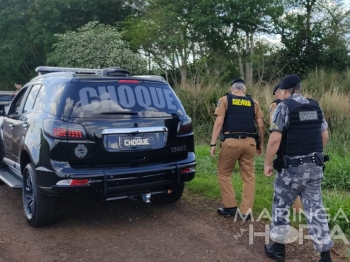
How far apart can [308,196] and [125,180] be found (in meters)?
1.87

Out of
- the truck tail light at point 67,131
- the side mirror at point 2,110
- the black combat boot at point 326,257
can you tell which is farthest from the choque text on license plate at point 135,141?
the side mirror at point 2,110

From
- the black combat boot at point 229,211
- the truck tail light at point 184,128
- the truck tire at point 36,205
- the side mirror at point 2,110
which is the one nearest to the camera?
the truck tire at point 36,205

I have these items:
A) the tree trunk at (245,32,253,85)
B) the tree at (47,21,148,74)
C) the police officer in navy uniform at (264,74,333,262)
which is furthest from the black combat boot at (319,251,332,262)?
the tree trunk at (245,32,253,85)

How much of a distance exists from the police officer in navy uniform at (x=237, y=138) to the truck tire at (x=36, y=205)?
2.04 meters

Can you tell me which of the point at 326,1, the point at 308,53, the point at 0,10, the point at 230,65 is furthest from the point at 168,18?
the point at 0,10

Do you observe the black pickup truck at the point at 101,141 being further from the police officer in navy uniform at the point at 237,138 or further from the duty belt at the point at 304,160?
the duty belt at the point at 304,160

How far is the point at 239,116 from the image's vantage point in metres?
5.05

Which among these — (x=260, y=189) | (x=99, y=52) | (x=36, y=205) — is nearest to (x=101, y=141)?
(x=36, y=205)

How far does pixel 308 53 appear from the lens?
23609 mm

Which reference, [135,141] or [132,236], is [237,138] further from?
[132,236]

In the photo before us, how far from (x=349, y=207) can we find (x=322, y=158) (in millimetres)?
1423

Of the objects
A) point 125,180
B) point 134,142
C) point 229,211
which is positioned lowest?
point 229,211

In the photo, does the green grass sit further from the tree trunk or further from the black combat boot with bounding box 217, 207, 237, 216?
the tree trunk

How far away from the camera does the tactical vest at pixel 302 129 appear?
378cm
